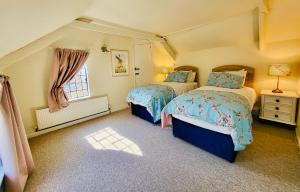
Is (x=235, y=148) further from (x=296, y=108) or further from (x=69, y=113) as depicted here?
(x=69, y=113)

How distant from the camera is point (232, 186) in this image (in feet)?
5.16

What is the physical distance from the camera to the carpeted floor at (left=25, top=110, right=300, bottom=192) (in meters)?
1.62

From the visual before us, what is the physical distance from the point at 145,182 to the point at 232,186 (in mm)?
930

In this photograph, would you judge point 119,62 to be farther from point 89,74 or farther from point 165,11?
point 165,11

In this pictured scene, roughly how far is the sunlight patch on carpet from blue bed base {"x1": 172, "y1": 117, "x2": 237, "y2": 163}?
2.48ft

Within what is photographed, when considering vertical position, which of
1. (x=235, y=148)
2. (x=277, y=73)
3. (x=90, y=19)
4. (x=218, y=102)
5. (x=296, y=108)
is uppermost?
(x=90, y=19)

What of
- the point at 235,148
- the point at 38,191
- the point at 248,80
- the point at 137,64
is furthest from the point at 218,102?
the point at 137,64

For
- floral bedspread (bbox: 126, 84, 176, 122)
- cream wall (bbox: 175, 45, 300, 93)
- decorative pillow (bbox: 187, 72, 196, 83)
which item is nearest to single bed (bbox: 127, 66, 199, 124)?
floral bedspread (bbox: 126, 84, 176, 122)

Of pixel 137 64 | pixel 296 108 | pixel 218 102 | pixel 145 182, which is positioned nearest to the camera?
pixel 145 182

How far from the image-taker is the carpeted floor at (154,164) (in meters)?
1.62

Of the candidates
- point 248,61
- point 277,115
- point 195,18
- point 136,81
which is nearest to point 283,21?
point 248,61

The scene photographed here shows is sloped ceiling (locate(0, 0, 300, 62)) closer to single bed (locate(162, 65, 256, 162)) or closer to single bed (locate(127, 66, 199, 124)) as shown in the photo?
single bed (locate(127, 66, 199, 124))

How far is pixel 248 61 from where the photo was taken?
11.4 feet

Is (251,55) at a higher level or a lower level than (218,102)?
higher
